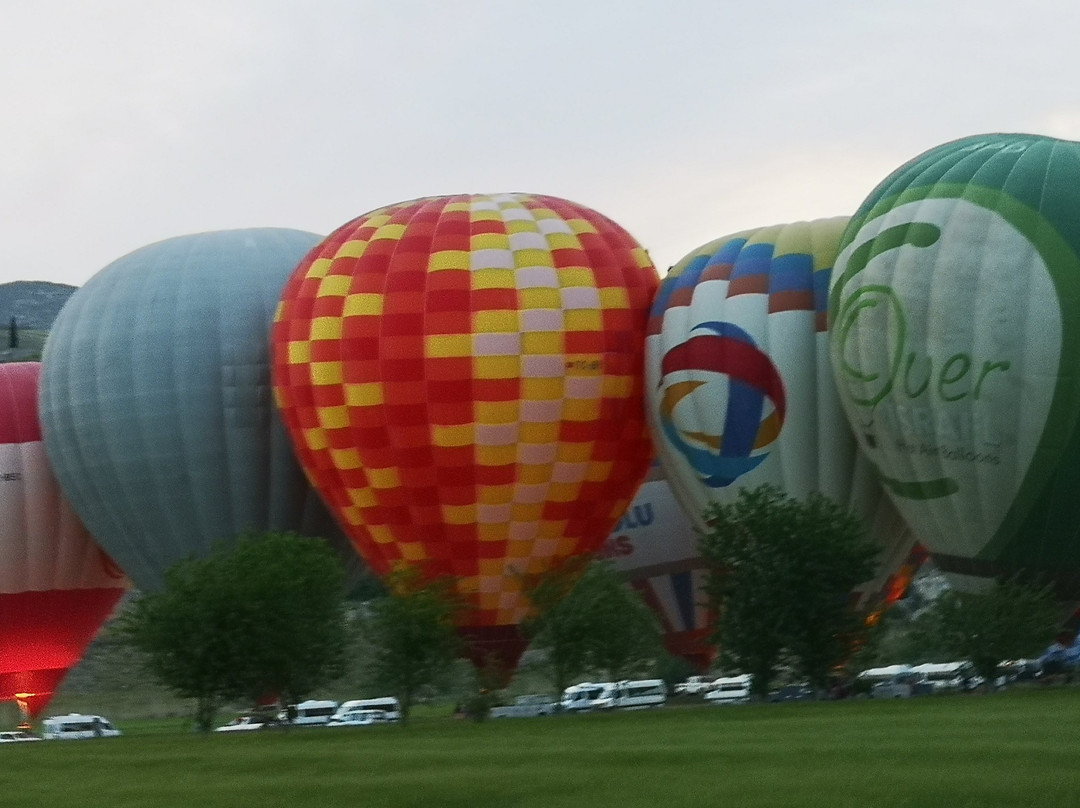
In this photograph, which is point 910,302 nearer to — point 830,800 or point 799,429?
point 799,429

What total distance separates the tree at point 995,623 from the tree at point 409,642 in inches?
280

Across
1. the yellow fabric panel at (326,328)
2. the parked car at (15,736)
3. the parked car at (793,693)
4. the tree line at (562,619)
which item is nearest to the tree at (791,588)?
the tree line at (562,619)

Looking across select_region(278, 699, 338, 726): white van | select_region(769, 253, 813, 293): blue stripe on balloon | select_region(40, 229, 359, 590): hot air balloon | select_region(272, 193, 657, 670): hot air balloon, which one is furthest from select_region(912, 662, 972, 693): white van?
select_region(278, 699, 338, 726): white van

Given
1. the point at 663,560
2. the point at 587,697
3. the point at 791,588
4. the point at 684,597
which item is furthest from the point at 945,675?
the point at 791,588

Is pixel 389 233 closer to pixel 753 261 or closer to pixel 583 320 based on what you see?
pixel 583 320

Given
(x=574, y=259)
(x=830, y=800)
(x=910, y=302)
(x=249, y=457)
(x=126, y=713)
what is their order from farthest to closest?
(x=126, y=713), (x=249, y=457), (x=574, y=259), (x=910, y=302), (x=830, y=800)

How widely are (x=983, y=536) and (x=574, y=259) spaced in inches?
311

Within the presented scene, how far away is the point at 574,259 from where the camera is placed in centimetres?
3088

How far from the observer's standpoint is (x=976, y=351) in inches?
1030

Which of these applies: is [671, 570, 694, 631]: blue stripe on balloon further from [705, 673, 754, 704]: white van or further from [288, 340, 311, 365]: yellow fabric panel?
[288, 340, 311, 365]: yellow fabric panel

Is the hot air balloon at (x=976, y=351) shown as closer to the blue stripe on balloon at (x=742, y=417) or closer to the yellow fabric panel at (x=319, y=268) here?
the blue stripe on balloon at (x=742, y=417)

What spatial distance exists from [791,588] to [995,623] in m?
2.91

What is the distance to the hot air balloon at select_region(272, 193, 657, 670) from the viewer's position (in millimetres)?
30062

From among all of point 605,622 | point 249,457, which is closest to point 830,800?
point 605,622
